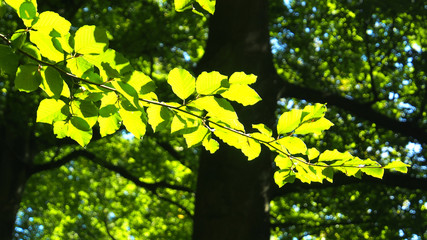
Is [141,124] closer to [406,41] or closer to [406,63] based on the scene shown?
[406,63]

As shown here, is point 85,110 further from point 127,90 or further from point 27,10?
point 27,10

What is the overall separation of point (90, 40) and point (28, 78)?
248 millimetres

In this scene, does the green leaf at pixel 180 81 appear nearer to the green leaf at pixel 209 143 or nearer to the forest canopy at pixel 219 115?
the forest canopy at pixel 219 115

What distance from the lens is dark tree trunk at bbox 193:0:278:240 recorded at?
167 inches

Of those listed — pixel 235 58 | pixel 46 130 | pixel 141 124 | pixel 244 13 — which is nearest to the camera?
pixel 141 124

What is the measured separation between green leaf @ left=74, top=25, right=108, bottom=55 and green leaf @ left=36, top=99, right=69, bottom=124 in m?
0.31

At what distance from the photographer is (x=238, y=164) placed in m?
4.41

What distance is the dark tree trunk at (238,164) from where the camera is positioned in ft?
13.9

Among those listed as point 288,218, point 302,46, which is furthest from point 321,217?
point 302,46

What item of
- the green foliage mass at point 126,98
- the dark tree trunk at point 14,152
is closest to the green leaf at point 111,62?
the green foliage mass at point 126,98

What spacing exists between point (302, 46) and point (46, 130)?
521 centimetres

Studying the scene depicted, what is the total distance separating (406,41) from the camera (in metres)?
8.77

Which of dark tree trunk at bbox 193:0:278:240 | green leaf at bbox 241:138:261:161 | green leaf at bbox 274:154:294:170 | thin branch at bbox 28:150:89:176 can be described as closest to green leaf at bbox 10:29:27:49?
green leaf at bbox 241:138:261:161

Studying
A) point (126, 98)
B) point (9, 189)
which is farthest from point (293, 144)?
point (9, 189)
